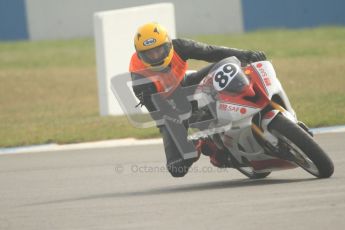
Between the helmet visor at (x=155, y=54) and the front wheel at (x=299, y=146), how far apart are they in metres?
1.30

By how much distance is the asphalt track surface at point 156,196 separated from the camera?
6.89m

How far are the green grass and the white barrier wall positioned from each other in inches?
22.6

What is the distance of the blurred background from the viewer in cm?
2061

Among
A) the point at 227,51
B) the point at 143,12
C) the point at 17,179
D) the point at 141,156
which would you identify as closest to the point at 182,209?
the point at 227,51

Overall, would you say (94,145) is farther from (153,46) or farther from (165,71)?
(153,46)

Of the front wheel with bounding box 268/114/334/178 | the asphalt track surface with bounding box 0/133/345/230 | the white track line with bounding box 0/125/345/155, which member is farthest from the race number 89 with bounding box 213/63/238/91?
the white track line with bounding box 0/125/345/155

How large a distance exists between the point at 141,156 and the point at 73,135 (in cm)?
298

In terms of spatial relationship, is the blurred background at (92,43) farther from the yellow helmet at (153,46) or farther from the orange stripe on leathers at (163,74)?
the yellow helmet at (153,46)

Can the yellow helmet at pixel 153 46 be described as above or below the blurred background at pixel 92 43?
above

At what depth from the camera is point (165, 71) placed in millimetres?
9078

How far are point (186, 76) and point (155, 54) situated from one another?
0.45 meters

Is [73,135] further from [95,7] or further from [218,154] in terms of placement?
[95,7]

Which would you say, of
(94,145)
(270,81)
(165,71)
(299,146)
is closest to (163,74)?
(165,71)

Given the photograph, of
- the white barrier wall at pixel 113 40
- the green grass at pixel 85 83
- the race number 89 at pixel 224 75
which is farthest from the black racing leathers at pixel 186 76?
the white barrier wall at pixel 113 40
